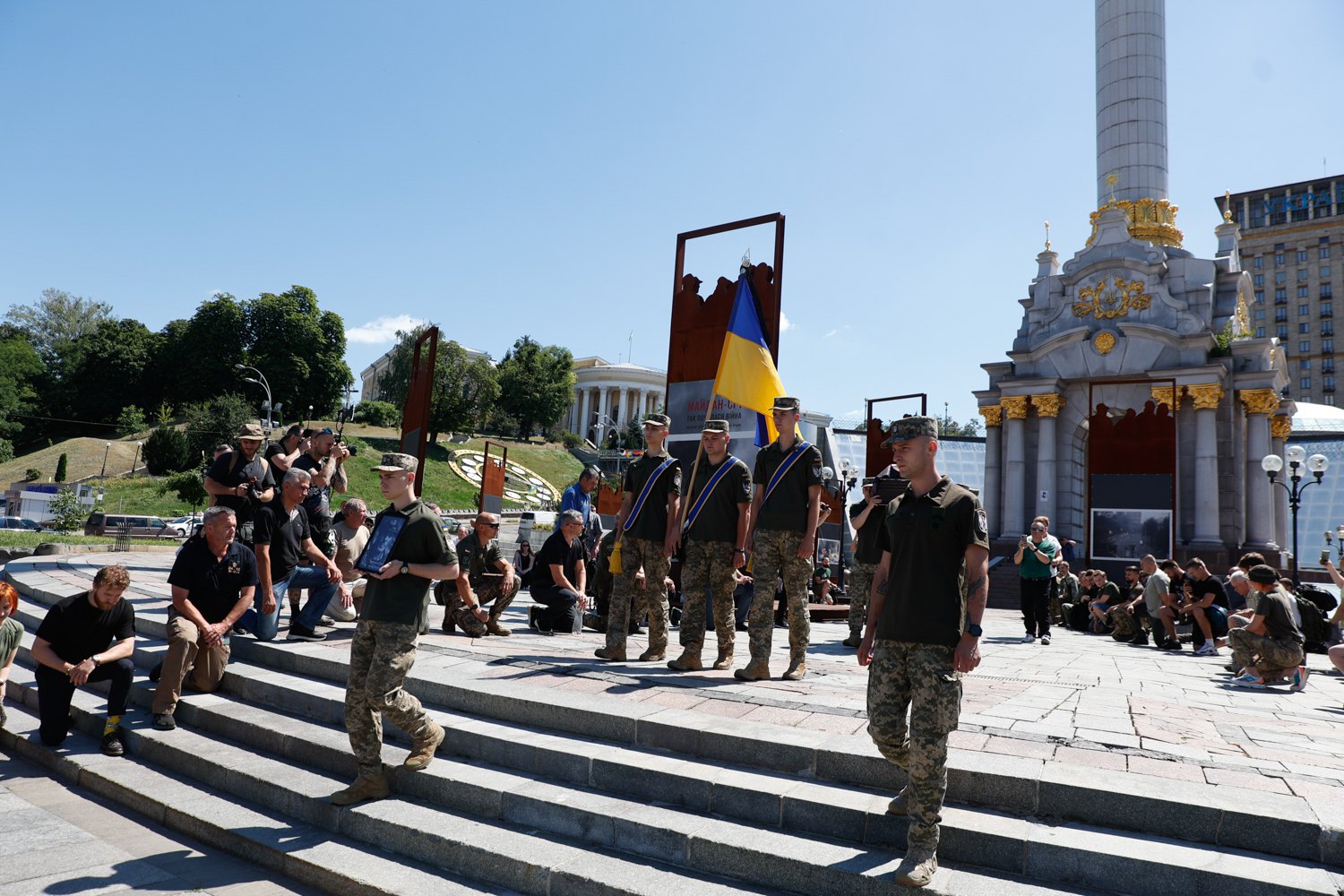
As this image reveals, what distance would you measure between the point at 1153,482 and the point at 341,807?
21.4m

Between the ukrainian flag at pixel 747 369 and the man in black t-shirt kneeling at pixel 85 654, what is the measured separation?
211 inches

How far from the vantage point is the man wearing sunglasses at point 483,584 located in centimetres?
884

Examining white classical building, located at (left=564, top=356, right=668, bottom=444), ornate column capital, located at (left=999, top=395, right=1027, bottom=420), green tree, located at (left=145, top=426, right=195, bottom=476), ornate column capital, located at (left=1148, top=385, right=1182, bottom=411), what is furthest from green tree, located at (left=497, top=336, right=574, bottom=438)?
ornate column capital, located at (left=1148, top=385, right=1182, bottom=411)

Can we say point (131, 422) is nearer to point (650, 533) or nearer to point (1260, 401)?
point (650, 533)

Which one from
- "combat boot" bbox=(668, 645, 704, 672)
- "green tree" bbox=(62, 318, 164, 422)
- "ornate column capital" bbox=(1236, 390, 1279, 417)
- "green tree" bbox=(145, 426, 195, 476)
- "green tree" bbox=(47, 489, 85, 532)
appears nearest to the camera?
"combat boot" bbox=(668, 645, 704, 672)

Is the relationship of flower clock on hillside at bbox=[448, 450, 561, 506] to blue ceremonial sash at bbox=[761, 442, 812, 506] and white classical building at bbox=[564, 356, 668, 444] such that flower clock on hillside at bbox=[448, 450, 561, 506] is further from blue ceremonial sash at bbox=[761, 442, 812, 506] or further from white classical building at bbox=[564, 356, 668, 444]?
blue ceremonial sash at bbox=[761, 442, 812, 506]

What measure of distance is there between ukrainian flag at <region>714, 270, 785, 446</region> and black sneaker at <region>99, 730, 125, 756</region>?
Result: 18.4 feet

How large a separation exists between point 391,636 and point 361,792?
91 centimetres

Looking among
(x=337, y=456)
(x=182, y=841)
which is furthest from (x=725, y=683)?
(x=337, y=456)

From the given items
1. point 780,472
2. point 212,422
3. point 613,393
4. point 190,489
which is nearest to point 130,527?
point 190,489

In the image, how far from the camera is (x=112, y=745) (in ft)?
19.2

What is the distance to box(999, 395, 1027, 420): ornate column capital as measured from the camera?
30766mm

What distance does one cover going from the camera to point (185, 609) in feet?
20.8

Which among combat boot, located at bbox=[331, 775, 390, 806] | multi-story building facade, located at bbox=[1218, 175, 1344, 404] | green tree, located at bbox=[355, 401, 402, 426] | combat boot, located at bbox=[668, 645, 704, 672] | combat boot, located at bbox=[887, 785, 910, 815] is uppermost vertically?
multi-story building facade, located at bbox=[1218, 175, 1344, 404]
